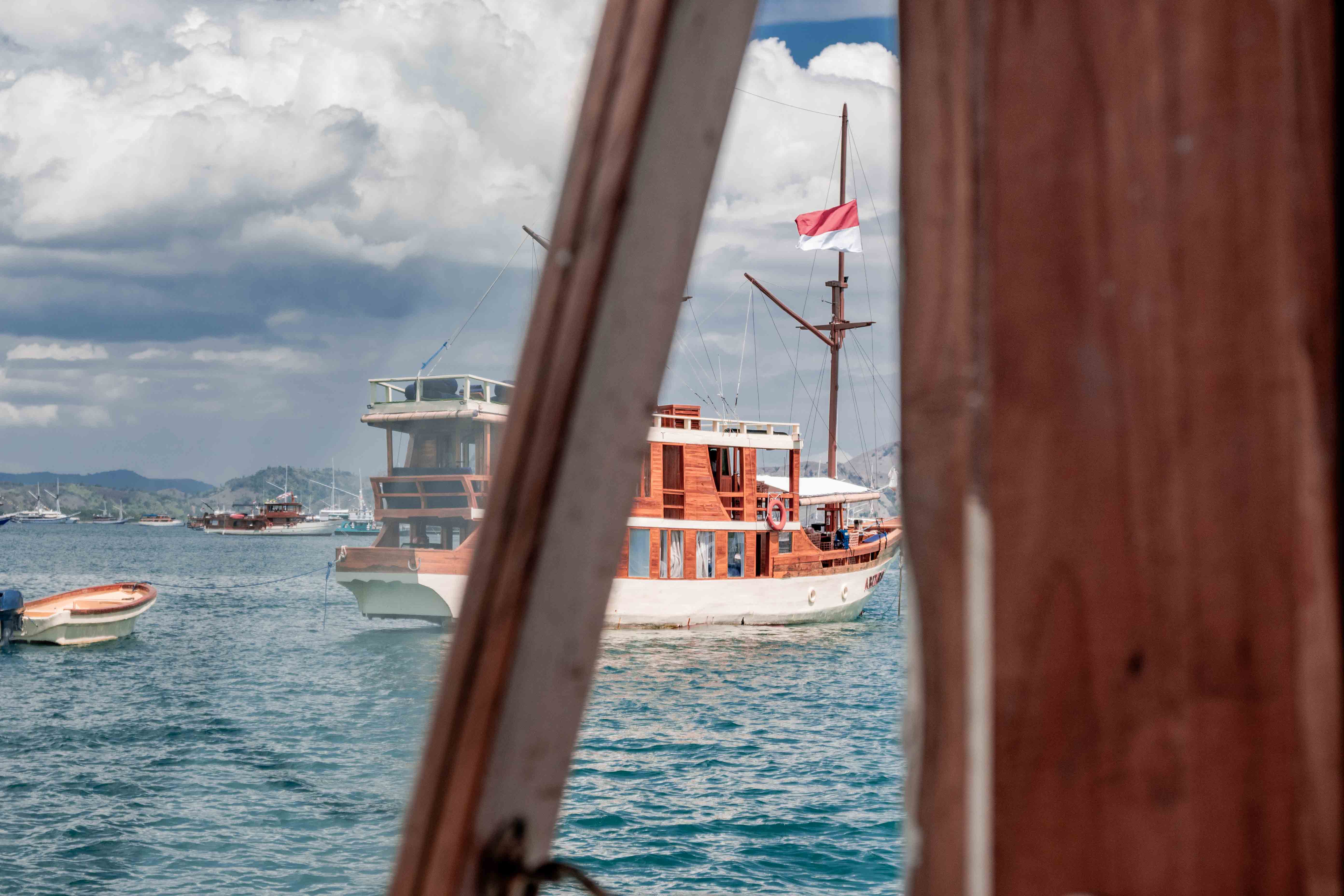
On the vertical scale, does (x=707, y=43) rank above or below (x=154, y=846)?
above

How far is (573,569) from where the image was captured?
0.59 m

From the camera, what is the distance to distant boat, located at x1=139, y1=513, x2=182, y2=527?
152750 mm

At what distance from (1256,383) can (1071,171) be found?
161 mm

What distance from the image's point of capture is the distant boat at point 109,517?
153750 mm

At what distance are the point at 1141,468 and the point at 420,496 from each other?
20.5 m

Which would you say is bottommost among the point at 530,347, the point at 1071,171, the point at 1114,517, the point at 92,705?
the point at 92,705

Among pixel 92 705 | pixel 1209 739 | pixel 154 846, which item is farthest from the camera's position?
pixel 92 705

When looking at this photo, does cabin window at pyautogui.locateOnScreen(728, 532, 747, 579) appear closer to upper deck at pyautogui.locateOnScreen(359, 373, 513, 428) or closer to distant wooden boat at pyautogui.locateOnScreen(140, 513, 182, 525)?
upper deck at pyautogui.locateOnScreen(359, 373, 513, 428)

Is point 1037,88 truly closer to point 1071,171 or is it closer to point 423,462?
point 1071,171

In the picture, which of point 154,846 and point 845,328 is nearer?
point 154,846

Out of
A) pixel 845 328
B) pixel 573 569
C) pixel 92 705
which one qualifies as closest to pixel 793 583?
pixel 845 328

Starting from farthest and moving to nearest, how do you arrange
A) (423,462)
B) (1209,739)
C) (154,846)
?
(423,462), (154,846), (1209,739)

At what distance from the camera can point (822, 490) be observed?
91.0ft

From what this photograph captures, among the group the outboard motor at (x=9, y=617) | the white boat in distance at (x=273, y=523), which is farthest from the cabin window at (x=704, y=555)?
the white boat in distance at (x=273, y=523)
